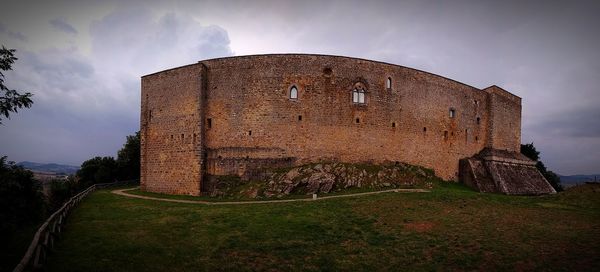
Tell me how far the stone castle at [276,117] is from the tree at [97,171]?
13789mm

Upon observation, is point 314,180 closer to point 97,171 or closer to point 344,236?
point 344,236

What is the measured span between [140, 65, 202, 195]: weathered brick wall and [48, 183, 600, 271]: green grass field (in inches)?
322

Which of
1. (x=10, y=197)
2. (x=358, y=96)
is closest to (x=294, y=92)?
(x=358, y=96)

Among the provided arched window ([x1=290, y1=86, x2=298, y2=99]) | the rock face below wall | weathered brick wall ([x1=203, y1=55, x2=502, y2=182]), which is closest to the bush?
weathered brick wall ([x1=203, y1=55, x2=502, y2=182])

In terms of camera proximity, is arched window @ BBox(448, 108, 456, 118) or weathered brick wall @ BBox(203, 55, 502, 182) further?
arched window @ BBox(448, 108, 456, 118)

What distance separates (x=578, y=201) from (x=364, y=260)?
1664cm

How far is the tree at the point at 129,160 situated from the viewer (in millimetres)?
45781

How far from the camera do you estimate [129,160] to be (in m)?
46.4

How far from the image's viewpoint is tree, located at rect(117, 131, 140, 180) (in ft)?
150

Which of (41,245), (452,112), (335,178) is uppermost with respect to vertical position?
(452,112)

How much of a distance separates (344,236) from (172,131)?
21.7 metres

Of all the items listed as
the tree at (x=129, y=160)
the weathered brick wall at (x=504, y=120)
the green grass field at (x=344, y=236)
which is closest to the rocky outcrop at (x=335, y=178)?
the green grass field at (x=344, y=236)

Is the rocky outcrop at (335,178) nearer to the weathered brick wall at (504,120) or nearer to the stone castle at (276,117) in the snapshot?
the stone castle at (276,117)

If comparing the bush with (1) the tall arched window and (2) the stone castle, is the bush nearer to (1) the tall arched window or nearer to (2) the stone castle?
(2) the stone castle
